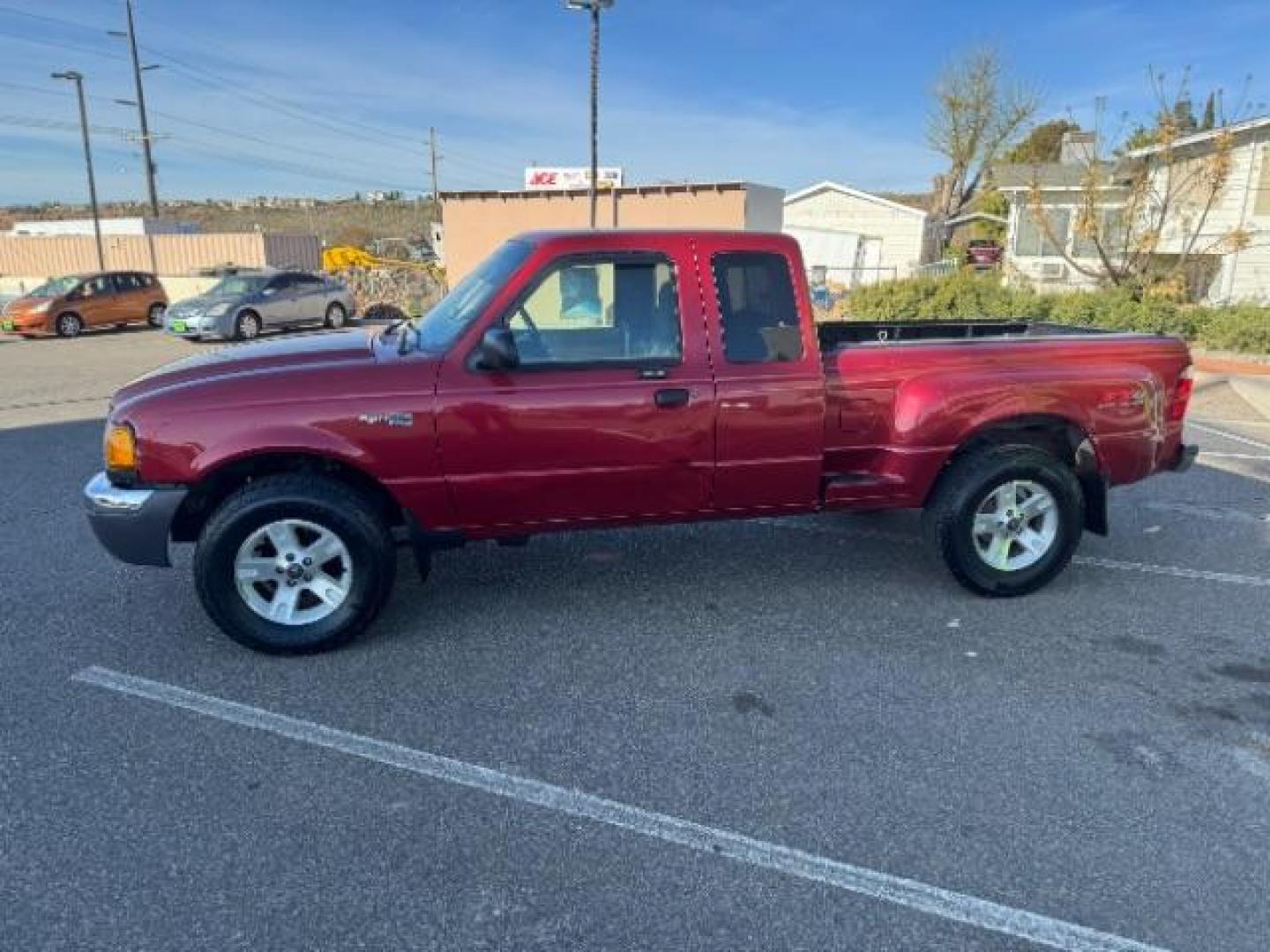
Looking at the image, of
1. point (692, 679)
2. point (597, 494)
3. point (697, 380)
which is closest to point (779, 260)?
point (697, 380)

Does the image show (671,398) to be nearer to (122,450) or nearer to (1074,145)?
(122,450)

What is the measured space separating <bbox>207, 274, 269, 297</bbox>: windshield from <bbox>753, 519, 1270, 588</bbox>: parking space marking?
1731cm

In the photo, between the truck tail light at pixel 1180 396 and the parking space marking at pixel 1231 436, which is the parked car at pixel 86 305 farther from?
the truck tail light at pixel 1180 396

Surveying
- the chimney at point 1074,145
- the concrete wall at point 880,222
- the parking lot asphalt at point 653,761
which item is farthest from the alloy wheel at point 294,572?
the concrete wall at point 880,222

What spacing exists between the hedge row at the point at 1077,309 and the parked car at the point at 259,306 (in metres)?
12.8

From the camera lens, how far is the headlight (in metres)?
3.78

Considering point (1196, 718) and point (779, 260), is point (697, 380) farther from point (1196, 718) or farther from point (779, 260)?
point (1196, 718)

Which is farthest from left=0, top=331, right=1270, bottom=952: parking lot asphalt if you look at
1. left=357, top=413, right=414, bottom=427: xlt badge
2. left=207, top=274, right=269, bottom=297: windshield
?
left=207, top=274, right=269, bottom=297: windshield

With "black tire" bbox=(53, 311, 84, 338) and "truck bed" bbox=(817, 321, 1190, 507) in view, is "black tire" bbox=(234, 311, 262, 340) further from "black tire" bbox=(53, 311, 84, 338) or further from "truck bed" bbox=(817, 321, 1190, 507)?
"truck bed" bbox=(817, 321, 1190, 507)

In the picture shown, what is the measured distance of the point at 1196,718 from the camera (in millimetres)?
3480

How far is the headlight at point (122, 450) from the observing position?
378 centimetres

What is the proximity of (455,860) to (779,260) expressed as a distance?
3.04 metres

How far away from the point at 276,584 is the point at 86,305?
21151mm

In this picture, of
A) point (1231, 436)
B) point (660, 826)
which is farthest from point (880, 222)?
point (660, 826)
